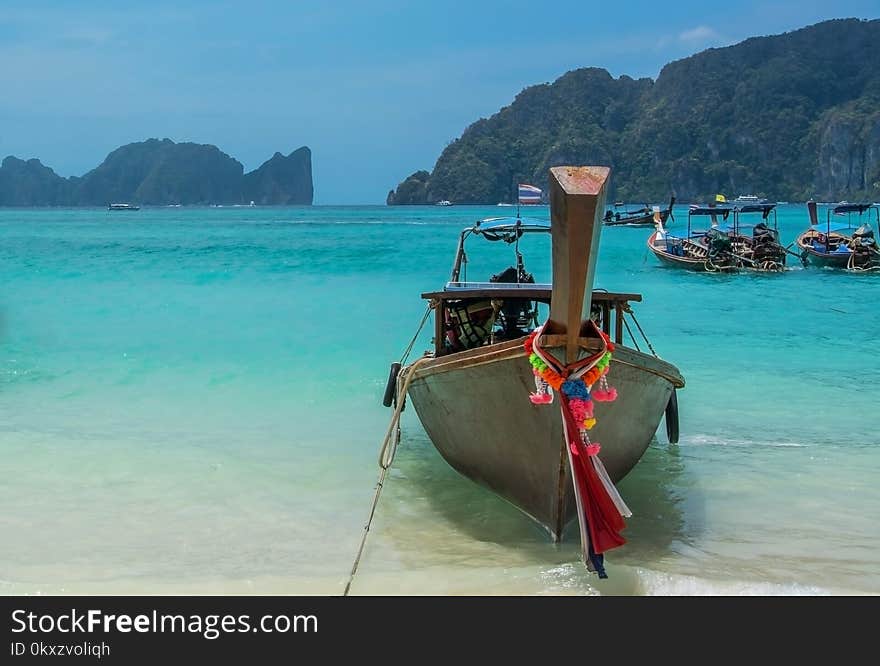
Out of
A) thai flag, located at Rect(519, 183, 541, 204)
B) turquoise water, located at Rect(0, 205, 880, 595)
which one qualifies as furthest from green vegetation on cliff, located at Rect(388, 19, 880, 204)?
thai flag, located at Rect(519, 183, 541, 204)

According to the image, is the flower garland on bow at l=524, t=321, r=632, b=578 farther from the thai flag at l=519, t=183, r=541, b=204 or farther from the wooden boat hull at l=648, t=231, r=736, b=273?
the wooden boat hull at l=648, t=231, r=736, b=273

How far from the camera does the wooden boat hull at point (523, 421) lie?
5703mm

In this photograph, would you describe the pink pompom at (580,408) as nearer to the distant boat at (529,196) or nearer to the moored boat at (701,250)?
the distant boat at (529,196)

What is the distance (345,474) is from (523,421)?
2624 millimetres

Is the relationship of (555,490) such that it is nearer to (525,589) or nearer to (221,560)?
(525,589)

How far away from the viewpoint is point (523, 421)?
5785 millimetres

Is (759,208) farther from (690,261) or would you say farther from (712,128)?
(712,128)

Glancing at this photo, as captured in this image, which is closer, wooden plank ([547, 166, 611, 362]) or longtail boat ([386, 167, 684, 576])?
wooden plank ([547, 166, 611, 362])

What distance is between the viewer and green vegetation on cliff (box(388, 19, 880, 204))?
154m

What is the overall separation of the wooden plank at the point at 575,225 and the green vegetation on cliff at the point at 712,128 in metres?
150

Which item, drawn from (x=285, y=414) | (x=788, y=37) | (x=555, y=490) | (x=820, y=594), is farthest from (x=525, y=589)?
(x=788, y=37)

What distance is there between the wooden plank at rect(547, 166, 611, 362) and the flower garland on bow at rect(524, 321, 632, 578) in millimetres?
386

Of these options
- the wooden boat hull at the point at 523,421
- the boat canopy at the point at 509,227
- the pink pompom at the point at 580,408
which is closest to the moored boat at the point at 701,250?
the boat canopy at the point at 509,227
